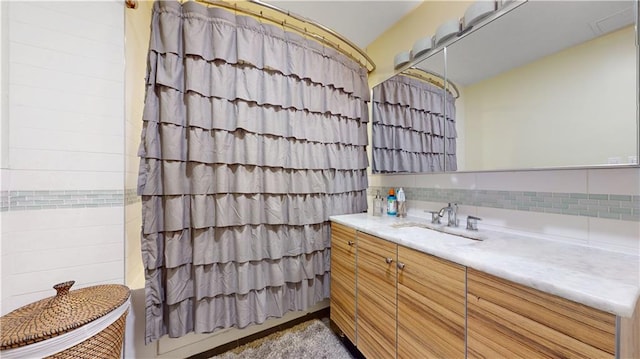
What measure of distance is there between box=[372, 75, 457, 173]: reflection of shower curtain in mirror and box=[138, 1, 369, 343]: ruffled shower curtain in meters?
0.48

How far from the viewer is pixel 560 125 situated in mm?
942

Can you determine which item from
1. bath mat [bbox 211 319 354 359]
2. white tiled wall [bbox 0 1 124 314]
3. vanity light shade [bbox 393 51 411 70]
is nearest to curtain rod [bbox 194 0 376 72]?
vanity light shade [bbox 393 51 411 70]

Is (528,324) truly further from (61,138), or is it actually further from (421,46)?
(61,138)

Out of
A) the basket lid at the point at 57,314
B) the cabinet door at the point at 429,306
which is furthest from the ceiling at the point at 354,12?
the basket lid at the point at 57,314

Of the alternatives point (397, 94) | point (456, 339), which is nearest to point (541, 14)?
point (397, 94)

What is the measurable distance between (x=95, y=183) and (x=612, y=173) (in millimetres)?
2356

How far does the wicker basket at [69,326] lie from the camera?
2.32 feet

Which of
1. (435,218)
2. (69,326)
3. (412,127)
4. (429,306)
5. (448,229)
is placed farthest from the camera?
(412,127)

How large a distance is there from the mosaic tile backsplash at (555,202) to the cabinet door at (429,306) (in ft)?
1.99

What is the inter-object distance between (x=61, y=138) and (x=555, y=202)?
7.74 ft

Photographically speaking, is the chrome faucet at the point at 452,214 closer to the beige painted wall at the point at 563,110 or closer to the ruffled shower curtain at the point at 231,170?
the beige painted wall at the point at 563,110

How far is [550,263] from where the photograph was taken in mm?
714

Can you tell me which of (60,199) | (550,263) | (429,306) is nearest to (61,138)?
(60,199)

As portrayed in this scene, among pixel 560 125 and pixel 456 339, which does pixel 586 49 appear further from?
pixel 456 339
